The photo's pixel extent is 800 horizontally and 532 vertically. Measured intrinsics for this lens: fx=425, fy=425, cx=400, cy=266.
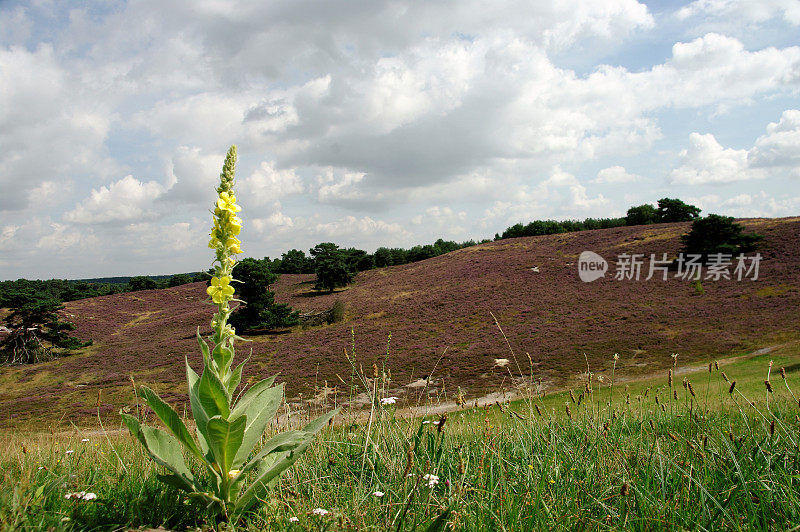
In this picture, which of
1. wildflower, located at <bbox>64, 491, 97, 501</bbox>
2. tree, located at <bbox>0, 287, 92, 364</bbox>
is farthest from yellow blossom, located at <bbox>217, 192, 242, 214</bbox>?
tree, located at <bbox>0, 287, 92, 364</bbox>

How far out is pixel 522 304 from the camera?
2945cm

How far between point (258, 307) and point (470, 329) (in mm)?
14821

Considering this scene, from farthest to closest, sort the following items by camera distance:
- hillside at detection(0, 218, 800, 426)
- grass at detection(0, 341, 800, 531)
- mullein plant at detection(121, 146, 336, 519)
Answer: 1. hillside at detection(0, 218, 800, 426)
2. mullein plant at detection(121, 146, 336, 519)
3. grass at detection(0, 341, 800, 531)


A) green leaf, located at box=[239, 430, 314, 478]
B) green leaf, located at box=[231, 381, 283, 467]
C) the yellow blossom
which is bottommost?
green leaf, located at box=[239, 430, 314, 478]

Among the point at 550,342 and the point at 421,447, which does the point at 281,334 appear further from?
the point at 421,447

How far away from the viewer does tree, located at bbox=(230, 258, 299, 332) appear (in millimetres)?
29484

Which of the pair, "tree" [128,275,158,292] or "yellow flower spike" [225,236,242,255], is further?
"tree" [128,275,158,292]

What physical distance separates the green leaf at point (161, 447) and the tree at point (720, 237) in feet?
122

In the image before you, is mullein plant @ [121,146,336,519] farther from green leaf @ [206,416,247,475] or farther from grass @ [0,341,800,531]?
grass @ [0,341,800,531]

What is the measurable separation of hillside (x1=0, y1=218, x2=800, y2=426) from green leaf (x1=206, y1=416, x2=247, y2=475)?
8241 mm

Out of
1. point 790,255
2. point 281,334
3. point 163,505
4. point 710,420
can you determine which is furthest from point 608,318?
→ point 163,505

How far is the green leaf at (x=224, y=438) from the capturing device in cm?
211

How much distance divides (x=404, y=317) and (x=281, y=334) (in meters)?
8.32

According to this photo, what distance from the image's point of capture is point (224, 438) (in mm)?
2180
